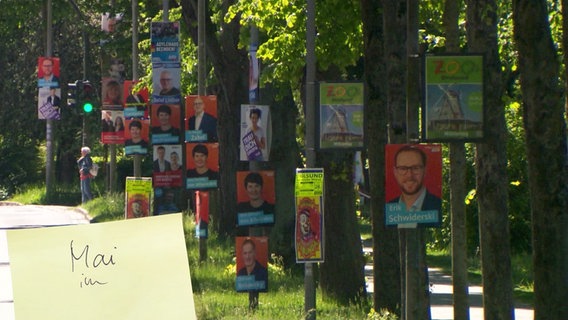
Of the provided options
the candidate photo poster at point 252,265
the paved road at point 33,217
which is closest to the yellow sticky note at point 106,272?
the candidate photo poster at point 252,265

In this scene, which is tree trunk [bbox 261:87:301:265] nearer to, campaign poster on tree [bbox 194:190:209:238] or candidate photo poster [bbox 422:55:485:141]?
campaign poster on tree [bbox 194:190:209:238]

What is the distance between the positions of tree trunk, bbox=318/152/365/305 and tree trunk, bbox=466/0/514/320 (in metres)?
5.84

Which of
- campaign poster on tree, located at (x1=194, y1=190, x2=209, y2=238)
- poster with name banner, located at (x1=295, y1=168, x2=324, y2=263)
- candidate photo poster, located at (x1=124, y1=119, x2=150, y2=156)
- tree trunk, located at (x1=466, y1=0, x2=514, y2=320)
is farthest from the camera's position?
candidate photo poster, located at (x1=124, y1=119, x2=150, y2=156)

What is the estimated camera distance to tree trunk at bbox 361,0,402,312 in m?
14.0

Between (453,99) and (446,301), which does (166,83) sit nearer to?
(446,301)

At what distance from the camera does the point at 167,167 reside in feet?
81.4

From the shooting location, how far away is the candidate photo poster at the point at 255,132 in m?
16.7

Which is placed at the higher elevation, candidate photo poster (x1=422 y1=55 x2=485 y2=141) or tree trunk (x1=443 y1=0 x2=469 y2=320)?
candidate photo poster (x1=422 y1=55 x2=485 y2=141)

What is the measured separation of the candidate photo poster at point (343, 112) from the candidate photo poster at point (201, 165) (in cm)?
781

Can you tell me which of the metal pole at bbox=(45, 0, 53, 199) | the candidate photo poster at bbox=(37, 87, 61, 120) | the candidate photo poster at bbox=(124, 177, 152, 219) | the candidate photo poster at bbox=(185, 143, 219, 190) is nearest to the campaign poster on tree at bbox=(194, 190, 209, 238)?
the candidate photo poster at bbox=(185, 143, 219, 190)

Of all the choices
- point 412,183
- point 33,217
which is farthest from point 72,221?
point 412,183

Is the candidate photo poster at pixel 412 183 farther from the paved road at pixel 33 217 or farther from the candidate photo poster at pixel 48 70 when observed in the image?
the candidate photo poster at pixel 48 70

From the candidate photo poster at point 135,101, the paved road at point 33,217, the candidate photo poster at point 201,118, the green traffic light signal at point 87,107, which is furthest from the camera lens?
the green traffic light signal at point 87,107

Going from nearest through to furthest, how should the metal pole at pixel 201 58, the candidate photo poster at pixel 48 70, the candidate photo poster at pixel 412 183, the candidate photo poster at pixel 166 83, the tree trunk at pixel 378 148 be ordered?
the candidate photo poster at pixel 412 183 → the tree trunk at pixel 378 148 → the metal pole at pixel 201 58 → the candidate photo poster at pixel 166 83 → the candidate photo poster at pixel 48 70
